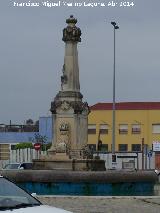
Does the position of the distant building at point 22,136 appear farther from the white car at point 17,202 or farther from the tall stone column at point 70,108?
the white car at point 17,202

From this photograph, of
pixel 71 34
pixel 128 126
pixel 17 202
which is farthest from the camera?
pixel 128 126

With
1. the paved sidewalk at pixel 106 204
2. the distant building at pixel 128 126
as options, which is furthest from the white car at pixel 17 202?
the distant building at pixel 128 126

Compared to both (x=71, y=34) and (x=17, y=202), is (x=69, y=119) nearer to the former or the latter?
(x=71, y=34)

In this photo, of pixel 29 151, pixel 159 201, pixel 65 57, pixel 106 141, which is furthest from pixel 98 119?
pixel 159 201

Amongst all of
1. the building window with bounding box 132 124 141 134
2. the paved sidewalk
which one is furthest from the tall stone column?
the building window with bounding box 132 124 141 134

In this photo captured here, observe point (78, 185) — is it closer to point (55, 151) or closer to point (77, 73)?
point (55, 151)

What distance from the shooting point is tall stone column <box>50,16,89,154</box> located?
89.4 ft

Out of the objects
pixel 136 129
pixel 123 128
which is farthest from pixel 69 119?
pixel 123 128

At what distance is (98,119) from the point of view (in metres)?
97.8

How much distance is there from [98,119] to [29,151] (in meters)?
37.9

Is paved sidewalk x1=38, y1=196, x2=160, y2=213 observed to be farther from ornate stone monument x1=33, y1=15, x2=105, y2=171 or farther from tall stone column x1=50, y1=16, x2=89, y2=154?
tall stone column x1=50, y1=16, x2=89, y2=154

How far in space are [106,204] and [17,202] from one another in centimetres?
1101

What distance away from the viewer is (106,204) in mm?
18891

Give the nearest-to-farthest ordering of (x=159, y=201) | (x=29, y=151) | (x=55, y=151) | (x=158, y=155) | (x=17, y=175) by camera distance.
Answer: (x=159, y=201) < (x=17, y=175) < (x=55, y=151) < (x=29, y=151) < (x=158, y=155)
